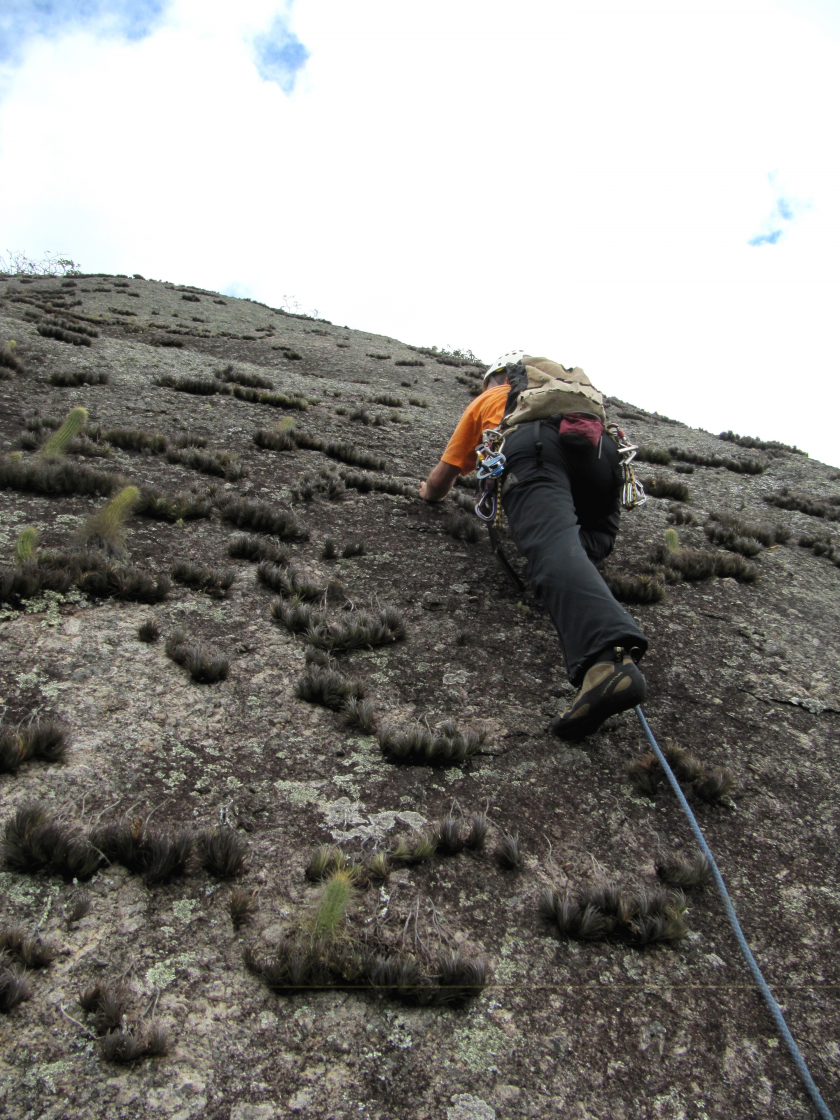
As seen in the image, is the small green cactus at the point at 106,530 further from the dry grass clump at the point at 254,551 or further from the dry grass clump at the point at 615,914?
the dry grass clump at the point at 615,914

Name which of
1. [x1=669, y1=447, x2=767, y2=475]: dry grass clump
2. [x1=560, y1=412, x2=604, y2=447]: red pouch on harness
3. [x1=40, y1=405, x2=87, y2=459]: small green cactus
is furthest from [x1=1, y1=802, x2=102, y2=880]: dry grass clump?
[x1=669, y1=447, x2=767, y2=475]: dry grass clump

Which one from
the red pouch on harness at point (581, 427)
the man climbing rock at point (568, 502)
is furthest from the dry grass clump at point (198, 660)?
the red pouch on harness at point (581, 427)

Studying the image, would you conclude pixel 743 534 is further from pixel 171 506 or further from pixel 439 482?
pixel 171 506

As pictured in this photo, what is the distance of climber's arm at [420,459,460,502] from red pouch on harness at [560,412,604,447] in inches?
78.7

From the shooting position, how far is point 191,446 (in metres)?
8.37

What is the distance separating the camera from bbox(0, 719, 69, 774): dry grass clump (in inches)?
125

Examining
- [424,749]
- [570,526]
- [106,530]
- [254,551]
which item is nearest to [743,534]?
[570,526]

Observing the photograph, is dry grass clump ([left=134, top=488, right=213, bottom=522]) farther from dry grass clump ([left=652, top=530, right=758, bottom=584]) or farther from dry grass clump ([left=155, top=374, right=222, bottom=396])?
dry grass clump ([left=155, top=374, right=222, bottom=396])

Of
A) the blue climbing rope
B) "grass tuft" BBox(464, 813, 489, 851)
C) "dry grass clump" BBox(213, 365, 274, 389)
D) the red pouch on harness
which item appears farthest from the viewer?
"dry grass clump" BBox(213, 365, 274, 389)

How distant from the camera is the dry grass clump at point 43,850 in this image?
8.93 feet

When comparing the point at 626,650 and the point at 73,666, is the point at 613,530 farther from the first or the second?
the point at 73,666

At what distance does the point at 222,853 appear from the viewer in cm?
295

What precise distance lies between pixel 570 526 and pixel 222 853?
120 inches

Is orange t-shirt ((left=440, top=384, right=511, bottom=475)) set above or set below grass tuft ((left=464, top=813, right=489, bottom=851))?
above
